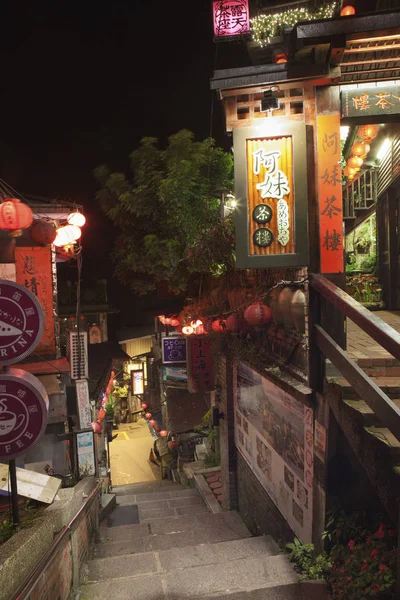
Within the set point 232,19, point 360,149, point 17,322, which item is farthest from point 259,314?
point 232,19

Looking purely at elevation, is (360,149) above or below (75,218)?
above

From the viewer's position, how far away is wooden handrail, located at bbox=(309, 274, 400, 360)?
443 centimetres

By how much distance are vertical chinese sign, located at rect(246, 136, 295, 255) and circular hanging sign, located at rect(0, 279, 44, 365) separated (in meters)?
3.61

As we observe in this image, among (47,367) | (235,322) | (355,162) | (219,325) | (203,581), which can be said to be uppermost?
(355,162)

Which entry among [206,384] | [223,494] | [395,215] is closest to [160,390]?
[206,384]

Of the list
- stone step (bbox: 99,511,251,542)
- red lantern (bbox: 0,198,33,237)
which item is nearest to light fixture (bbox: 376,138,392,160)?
red lantern (bbox: 0,198,33,237)

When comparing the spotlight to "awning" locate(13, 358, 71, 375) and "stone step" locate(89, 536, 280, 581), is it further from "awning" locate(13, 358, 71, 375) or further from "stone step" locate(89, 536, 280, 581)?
"awning" locate(13, 358, 71, 375)

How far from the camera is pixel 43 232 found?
11.6 metres

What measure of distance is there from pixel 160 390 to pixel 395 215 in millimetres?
23774

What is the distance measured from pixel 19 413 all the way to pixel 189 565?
15.1 ft

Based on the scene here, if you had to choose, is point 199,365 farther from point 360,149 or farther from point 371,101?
point 371,101

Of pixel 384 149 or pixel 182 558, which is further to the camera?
pixel 384 149

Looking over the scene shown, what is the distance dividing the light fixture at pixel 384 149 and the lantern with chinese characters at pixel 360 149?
109 centimetres

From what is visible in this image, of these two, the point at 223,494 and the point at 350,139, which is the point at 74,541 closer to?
the point at 223,494
